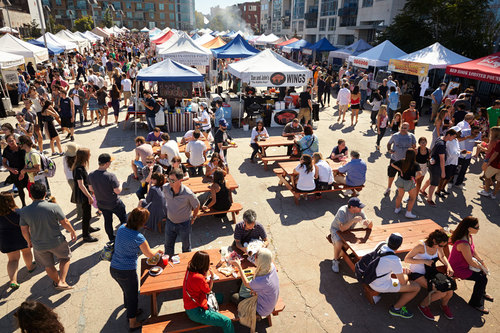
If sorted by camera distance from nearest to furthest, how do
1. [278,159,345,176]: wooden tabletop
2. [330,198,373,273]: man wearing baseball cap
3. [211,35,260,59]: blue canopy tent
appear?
[330,198,373,273]: man wearing baseball cap, [278,159,345,176]: wooden tabletop, [211,35,260,59]: blue canopy tent

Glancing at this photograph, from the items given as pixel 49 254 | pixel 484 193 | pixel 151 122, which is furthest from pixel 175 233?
pixel 484 193

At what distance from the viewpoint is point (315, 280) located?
5059mm

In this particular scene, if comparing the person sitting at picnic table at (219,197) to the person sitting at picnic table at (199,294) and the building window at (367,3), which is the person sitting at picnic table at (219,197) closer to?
the person sitting at picnic table at (199,294)

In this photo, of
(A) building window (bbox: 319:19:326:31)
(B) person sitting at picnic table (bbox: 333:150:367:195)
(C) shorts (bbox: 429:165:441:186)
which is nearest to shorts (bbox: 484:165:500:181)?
(C) shorts (bbox: 429:165:441:186)

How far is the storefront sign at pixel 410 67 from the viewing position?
14884 millimetres

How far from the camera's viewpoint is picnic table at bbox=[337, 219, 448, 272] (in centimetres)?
494

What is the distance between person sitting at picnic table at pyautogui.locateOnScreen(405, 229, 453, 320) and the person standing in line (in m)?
4.90

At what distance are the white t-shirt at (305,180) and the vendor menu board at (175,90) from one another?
8044mm

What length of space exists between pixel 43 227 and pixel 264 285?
10.1 feet

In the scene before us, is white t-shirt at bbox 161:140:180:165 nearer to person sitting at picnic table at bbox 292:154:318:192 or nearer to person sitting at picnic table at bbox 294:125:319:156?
person sitting at picnic table at bbox 292:154:318:192

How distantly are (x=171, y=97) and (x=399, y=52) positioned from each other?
14.0 m

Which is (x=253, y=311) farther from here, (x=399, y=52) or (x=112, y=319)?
(x=399, y=52)

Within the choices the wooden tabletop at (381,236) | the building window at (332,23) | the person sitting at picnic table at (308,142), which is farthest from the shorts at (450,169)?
the building window at (332,23)

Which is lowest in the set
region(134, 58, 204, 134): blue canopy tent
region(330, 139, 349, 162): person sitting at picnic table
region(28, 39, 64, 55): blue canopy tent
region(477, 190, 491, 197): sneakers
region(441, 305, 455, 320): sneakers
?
region(477, 190, 491, 197): sneakers
